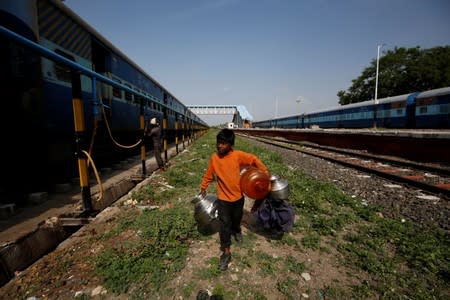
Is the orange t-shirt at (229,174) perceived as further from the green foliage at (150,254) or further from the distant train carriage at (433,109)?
the distant train carriage at (433,109)

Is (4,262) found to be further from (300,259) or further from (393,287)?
(393,287)

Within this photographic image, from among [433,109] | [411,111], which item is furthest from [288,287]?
[411,111]

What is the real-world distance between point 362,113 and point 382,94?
24595mm

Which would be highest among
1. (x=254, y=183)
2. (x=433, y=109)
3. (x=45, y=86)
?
(x=433, y=109)

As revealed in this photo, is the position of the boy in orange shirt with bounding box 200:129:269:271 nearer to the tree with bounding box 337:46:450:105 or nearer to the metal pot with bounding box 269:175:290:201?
the metal pot with bounding box 269:175:290:201

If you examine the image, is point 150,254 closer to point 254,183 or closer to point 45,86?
point 254,183

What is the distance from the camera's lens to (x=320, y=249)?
2.63 metres

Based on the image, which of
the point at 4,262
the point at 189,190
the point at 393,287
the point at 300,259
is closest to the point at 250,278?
the point at 300,259

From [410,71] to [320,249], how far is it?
4984cm

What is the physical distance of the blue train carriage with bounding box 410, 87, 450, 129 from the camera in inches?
613

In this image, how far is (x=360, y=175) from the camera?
21.1 ft

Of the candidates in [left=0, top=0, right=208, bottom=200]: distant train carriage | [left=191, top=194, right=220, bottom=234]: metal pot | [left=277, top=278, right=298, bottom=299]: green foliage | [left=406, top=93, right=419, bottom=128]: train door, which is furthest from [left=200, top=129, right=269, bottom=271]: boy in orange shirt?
[left=406, top=93, right=419, bottom=128]: train door

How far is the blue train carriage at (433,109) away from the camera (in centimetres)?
1558

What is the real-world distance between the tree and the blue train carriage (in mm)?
26722
